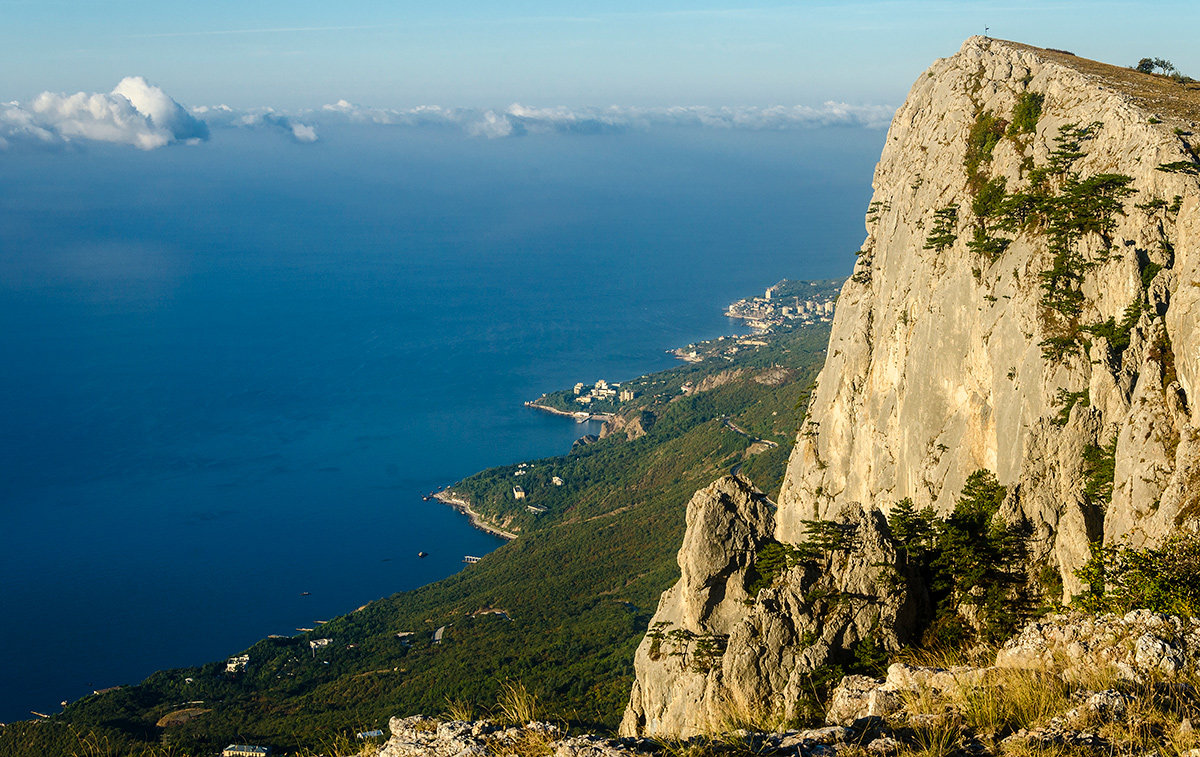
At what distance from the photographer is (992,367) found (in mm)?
25484

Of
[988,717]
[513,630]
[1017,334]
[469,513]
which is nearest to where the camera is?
[988,717]

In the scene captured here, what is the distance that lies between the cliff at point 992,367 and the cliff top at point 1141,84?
184 millimetres

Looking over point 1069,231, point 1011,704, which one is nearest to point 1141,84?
point 1069,231

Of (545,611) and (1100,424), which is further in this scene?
(545,611)

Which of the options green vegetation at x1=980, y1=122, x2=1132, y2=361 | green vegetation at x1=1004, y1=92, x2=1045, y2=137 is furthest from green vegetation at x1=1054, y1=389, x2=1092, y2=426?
green vegetation at x1=1004, y1=92, x2=1045, y2=137

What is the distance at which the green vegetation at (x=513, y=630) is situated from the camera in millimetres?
48844

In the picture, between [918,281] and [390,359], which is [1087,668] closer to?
[918,281]

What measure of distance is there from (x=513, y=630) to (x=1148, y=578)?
53.5 m

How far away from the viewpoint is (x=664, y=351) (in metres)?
168

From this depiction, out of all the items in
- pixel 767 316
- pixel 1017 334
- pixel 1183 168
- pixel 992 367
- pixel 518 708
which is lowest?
pixel 767 316

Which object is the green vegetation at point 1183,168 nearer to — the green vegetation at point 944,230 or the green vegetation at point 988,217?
the green vegetation at point 988,217

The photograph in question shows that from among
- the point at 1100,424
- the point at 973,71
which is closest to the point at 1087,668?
the point at 1100,424

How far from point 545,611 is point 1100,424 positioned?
51024 mm

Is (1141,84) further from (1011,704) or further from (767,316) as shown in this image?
(767,316)
